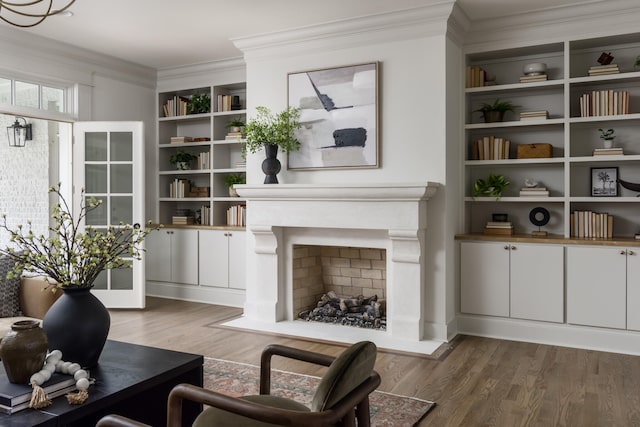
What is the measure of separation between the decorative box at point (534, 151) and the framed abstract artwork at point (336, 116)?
1.24 metres

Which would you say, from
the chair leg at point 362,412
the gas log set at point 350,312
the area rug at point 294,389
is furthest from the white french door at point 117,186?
the chair leg at point 362,412

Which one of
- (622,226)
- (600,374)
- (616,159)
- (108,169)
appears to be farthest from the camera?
(108,169)

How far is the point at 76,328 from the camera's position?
218 cm

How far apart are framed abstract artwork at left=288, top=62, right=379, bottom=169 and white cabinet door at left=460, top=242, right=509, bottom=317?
3.72ft

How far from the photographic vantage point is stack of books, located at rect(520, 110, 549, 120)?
4.38 meters

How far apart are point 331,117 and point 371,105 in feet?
1.25

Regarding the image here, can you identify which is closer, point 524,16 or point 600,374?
point 600,374

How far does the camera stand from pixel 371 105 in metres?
4.44

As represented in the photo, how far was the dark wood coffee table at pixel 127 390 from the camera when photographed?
1.81m

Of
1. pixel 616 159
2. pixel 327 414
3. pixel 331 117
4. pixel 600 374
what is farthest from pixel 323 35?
pixel 327 414

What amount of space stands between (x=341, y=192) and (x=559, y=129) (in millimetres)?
1995

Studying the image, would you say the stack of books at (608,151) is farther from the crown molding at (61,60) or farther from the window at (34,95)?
the window at (34,95)

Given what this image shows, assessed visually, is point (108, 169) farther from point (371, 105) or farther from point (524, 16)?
point (524, 16)

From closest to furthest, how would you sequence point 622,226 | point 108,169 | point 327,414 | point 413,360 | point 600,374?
point 327,414 → point 600,374 → point 413,360 → point 622,226 → point 108,169
